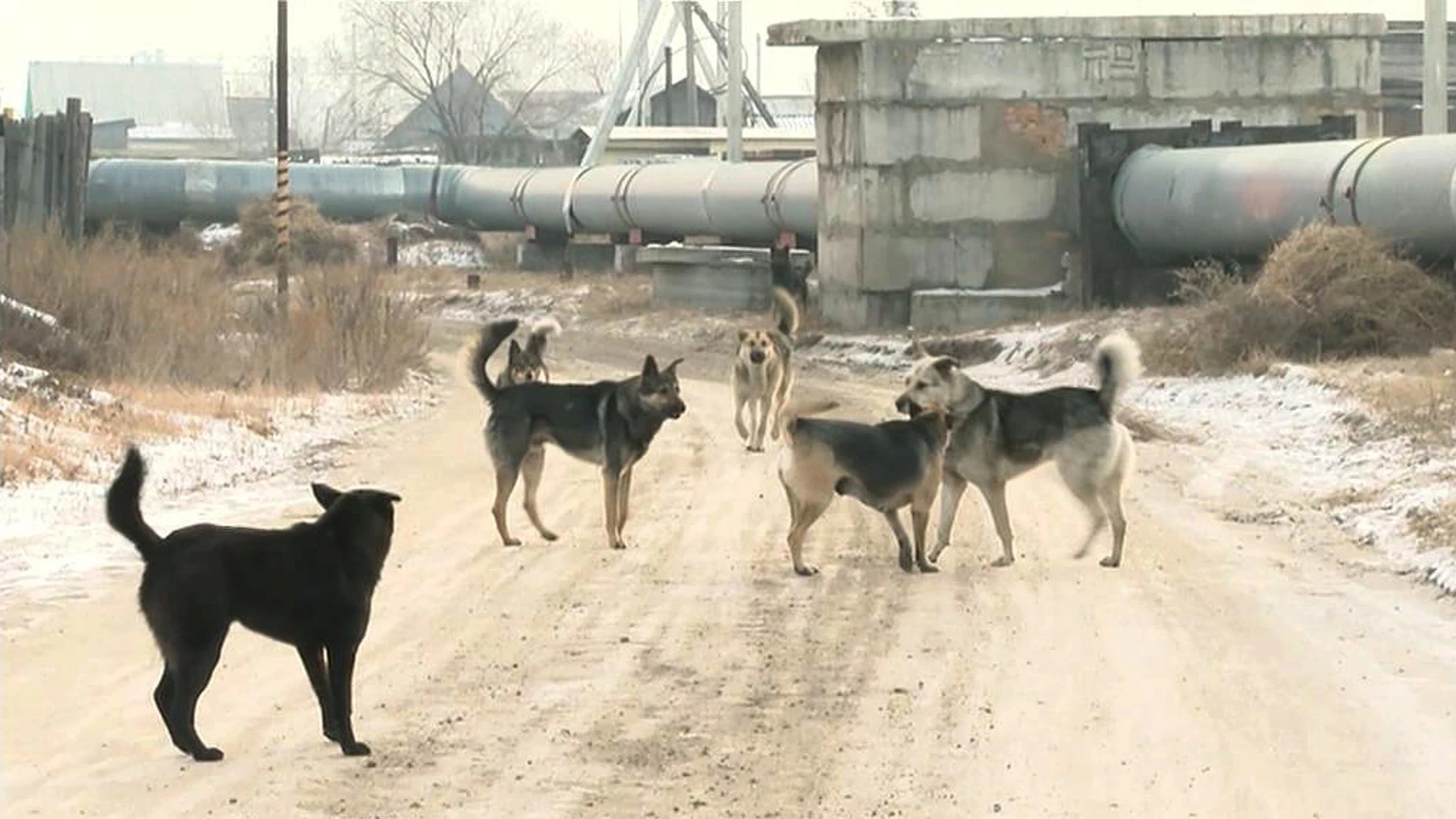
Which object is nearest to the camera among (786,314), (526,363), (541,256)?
(526,363)

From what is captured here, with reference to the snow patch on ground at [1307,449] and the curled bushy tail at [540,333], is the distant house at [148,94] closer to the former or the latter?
the snow patch on ground at [1307,449]

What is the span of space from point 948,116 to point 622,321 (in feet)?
26.8

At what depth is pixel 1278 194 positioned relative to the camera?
95.2 feet

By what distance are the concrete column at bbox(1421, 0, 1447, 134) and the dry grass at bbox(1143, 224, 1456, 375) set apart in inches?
466

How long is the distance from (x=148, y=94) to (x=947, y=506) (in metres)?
170

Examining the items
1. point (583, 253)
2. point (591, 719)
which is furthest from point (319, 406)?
point (583, 253)

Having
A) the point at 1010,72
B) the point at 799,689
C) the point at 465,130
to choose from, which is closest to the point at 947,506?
the point at 799,689

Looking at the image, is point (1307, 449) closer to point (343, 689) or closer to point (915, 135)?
point (343, 689)

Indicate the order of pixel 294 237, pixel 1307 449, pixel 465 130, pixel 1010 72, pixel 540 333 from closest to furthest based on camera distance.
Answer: pixel 540 333
pixel 1307 449
pixel 1010 72
pixel 294 237
pixel 465 130

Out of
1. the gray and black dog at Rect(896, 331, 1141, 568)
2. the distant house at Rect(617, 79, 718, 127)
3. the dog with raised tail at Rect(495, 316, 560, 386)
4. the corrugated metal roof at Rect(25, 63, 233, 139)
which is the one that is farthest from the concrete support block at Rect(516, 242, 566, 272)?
the corrugated metal roof at Rect(25, 63, 233, 139)

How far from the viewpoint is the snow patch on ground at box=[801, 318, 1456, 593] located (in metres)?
15.4

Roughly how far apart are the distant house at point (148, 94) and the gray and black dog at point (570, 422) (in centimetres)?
14064

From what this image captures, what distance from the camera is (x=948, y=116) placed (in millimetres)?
36594

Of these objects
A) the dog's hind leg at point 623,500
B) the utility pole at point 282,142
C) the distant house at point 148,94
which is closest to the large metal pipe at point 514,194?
the utility pole at point 282,142
